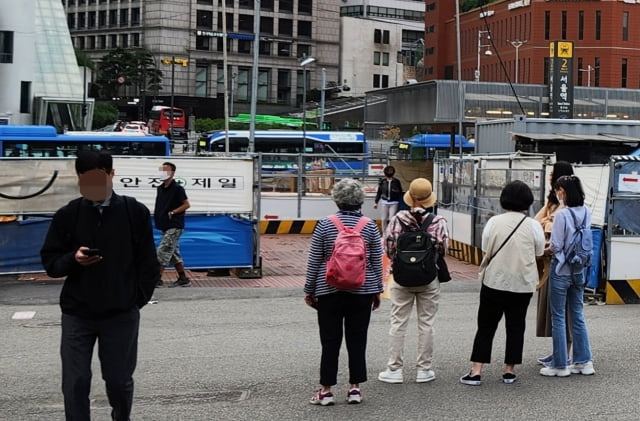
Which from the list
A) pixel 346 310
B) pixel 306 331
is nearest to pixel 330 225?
pixel 346 310

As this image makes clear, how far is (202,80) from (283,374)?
10666 centimetres

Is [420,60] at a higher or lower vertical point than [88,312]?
higher

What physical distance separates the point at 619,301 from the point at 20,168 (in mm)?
9086

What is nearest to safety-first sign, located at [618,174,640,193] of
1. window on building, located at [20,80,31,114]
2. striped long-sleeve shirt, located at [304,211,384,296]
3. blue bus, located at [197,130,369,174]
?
striped long-sleeve shirt, located at [304,211,384,296]

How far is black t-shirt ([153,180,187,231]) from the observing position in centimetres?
1357

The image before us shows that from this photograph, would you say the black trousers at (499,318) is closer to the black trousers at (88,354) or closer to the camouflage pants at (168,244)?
the black trousers at (88,354)

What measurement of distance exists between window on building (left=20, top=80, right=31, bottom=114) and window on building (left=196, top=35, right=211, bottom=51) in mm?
59034

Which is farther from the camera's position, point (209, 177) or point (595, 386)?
point (209, 177)

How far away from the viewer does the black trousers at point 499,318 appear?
7594mm

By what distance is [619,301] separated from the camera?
12.9 meters

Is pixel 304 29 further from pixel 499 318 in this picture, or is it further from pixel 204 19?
pixel 499 318

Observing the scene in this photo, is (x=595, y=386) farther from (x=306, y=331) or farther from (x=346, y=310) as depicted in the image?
(x=306, y=331)

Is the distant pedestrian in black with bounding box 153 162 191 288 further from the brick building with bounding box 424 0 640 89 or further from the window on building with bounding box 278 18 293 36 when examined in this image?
the window on building with bounding box 278 18 293 36

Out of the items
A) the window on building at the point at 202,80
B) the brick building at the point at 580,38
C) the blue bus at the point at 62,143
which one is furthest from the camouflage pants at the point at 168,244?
the window on building at the point at 202,80
